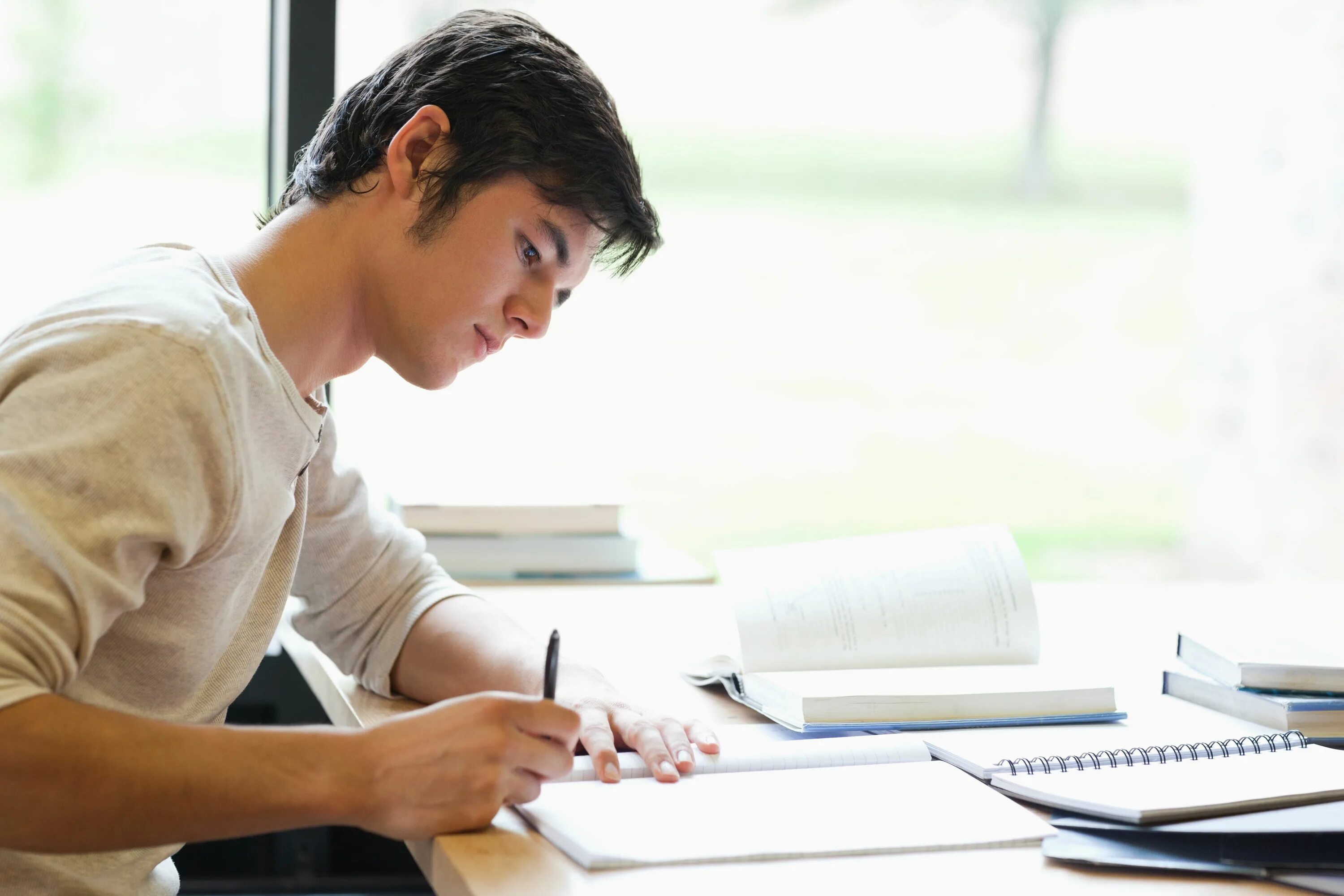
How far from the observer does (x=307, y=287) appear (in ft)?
3.16

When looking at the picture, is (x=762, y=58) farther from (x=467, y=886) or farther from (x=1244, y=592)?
(x=467, y=886)

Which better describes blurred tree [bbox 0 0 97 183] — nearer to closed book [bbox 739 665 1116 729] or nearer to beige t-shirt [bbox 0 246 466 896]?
beige t-shirt [bbox 0 246 466 896]

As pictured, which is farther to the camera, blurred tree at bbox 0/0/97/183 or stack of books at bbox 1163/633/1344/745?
blurred tree at bbox 0/0/97/183

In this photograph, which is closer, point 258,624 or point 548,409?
point 258,624

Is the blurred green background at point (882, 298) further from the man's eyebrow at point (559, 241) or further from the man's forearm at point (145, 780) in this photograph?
the man's forearm at point (145, 780)

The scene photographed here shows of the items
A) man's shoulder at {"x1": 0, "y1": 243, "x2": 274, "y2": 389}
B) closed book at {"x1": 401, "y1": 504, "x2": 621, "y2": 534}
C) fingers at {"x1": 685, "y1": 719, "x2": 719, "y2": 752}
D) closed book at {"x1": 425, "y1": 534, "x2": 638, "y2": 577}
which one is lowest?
fingers at {"x1": 685, "y1": 719, "x2": 719, "y2": 752}

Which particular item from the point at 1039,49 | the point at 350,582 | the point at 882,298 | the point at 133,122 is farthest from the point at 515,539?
the point at 1039,49

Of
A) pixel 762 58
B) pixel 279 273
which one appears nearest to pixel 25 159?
pixel 279 273

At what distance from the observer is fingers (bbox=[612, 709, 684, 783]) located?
2.84ft

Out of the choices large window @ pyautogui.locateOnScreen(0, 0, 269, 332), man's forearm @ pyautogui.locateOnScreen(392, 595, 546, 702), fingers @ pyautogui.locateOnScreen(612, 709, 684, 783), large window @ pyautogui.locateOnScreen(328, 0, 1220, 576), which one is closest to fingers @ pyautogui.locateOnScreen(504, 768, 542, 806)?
fingers @ pyautogui.locateOnScreen(612, 709, 684, 783)

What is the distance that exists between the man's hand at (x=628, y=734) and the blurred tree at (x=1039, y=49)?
271 inches

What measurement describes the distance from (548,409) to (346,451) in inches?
214

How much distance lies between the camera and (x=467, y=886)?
27.1 inches

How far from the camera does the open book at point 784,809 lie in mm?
737
